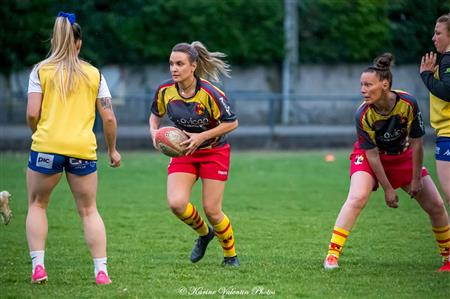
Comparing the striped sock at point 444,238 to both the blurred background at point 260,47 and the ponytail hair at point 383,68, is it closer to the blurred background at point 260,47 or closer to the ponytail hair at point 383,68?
the ponytail hair at point 383,68

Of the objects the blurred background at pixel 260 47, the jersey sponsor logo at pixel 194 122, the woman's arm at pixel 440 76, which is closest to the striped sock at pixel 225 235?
the jersey sponsor logo at pixel 194 122

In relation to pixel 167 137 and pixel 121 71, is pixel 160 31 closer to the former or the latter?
pixel 121 71

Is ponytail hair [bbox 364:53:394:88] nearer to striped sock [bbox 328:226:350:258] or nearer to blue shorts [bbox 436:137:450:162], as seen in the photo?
blue shorts [bbox 436:137:450:162]

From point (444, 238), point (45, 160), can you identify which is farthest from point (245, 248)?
point (45, 160)

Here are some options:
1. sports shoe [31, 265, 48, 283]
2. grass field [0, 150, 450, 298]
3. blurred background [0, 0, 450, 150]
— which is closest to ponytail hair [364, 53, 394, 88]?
grass field [0, 150, 450, 298]

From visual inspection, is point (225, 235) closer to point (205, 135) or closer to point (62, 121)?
point (205, 135)

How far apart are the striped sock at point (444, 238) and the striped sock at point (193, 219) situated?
2.02 metres

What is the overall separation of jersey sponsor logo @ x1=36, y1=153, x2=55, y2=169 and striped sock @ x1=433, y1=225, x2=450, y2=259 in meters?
3.38

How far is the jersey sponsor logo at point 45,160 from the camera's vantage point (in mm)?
5918

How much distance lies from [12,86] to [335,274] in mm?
21101

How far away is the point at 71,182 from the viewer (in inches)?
238

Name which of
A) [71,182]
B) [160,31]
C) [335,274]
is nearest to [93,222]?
[71,182]

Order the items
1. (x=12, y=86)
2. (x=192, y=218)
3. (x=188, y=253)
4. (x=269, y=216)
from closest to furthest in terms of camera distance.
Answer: (x=192, y=218) < (x=188, y=253) < (x=269, y=216) < (x=12, y=86)

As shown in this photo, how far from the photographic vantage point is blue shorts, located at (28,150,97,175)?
592 centimetres
